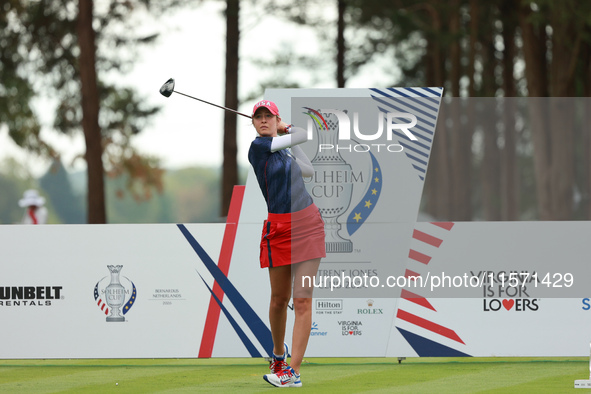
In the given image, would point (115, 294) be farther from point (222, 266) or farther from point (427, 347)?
A: point (427, 347)

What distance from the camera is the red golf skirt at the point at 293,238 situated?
7.61 m

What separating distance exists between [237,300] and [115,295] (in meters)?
1.11

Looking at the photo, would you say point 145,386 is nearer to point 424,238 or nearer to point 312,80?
point 424,238

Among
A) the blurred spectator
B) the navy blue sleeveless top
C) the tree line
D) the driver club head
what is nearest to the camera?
the navy blue sleeveless top

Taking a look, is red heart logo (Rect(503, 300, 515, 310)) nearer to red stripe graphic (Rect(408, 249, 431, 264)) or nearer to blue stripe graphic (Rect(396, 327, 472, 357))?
blue stripe graphic (Rect(396, 327, 472, 357))

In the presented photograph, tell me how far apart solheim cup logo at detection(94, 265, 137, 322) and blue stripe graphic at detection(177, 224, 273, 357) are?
0.68m

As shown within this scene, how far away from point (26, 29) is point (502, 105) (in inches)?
711

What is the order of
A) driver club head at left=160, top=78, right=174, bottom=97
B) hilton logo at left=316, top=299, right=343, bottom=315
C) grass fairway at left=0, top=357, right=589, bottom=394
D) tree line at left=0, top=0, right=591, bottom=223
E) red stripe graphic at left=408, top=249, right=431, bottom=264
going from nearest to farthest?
grass fairway at left=0, top=357, right=589, bottom=394 < driver club head at left=160, top=78, right=174, bottom=97 < red stripe graphic at left=408, top=249, right=431, bottom=264 < hilton logo at left=316, top=299, right=343, bottom=315 < tree line at left=0, top=0, right=591, bottom=223

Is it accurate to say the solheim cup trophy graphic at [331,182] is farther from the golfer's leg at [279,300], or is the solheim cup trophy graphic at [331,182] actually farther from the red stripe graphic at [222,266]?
the golfer's leg at [279,300]

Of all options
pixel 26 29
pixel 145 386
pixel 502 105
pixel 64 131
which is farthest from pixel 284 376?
pixel 64 131

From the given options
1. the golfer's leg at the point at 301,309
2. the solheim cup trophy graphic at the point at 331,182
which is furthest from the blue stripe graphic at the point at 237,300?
the golfer's leg at the point at 301,309

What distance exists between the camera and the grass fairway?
7.54 metres

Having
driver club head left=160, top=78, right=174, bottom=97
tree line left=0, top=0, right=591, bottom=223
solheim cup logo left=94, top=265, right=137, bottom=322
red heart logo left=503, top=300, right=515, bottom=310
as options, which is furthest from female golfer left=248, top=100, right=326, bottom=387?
tree line left=0, top=0, right=591, bottom=223

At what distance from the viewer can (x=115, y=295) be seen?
926 cm
